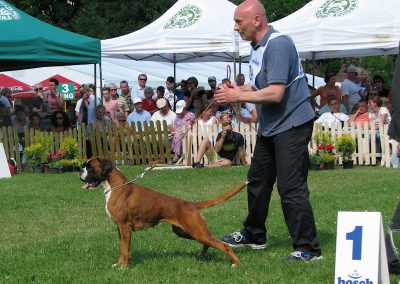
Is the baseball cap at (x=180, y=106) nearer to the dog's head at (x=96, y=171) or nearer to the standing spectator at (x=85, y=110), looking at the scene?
the standing spectator at (x=85, y=110)

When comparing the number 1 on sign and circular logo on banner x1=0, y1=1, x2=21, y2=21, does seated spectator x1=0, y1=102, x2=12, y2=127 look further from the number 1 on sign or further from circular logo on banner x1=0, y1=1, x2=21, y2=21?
the number 1 on sign

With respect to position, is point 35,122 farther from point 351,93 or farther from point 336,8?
point 351,93

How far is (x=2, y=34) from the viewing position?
1534 cm

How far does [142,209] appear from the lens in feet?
21.9

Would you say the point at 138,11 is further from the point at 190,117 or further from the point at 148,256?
the point at 148,256

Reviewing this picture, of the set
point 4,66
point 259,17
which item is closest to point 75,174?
point 4,66

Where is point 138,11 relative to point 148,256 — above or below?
above

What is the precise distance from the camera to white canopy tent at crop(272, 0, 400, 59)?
1562 cm

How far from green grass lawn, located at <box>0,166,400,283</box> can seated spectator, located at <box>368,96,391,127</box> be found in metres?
2.39

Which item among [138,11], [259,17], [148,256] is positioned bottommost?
[148,256]

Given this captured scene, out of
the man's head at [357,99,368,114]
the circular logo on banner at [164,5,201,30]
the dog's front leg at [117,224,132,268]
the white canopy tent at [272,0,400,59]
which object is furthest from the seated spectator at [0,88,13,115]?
the dog's front leg at [117,224,132,268]

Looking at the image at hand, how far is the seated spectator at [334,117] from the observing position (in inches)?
634

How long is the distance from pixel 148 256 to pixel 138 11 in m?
41.0

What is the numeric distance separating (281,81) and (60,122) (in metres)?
11.7
